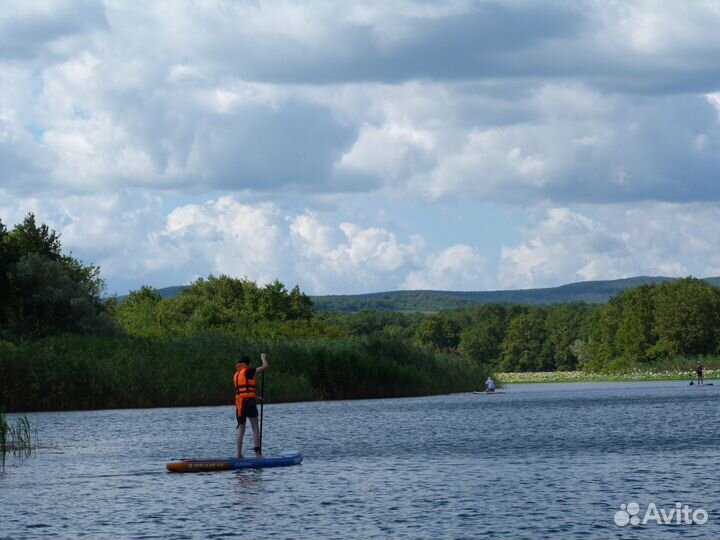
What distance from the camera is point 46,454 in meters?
43.1

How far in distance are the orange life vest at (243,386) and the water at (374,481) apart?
6.74 ft

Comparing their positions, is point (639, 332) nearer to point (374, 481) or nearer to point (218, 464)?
point (218, 464)

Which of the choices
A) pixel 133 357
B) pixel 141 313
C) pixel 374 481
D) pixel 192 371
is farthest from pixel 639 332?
pixel 374 481

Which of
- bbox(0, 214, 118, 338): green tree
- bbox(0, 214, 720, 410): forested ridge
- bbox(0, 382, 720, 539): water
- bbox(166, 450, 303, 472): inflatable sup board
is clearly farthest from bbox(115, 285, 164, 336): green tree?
bbox(166, 450, 303, 472): inflatable sup board

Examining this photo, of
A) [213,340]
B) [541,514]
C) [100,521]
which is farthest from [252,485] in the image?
[213,340]

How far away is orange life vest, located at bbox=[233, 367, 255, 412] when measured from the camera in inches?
1405

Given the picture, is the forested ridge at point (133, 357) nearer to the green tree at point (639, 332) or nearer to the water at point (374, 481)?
the water at point (374, 481)

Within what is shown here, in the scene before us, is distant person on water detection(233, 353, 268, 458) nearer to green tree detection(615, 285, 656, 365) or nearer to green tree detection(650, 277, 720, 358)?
green tree detection(650, 277, 720, 358)

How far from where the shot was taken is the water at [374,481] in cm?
2592

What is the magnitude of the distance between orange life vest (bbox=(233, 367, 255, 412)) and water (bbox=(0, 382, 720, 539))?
6.74ft

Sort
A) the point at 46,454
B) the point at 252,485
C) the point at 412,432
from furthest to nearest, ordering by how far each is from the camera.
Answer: the point at 412,432, the point at 46,454, the point at 252,485

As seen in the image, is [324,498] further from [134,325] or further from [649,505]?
[134,325]

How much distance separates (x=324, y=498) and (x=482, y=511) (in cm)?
423

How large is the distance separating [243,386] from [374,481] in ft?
15.6
